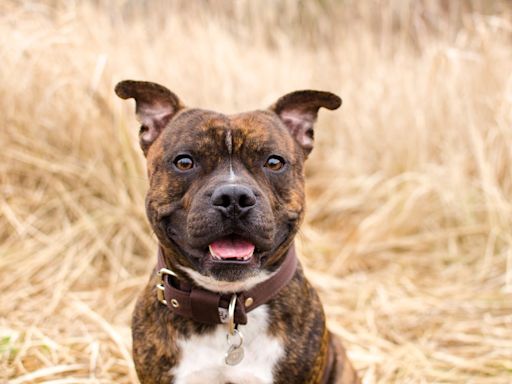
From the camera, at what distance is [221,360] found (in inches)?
108

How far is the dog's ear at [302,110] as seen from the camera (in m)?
3.19

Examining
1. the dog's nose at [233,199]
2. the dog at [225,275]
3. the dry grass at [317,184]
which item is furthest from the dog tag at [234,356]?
the dry grass at [317,184]

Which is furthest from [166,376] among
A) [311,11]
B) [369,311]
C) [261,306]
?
[311,11]

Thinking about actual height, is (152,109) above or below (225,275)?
above

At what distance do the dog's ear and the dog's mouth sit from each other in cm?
74

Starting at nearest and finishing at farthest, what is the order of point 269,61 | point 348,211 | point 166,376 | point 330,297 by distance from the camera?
point 166,376 < point 330,297 < point 348,211 < point 269,61

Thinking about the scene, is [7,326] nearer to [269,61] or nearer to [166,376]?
[166,376]

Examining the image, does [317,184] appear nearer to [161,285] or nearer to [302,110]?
[302,110]

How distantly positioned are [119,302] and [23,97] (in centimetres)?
161

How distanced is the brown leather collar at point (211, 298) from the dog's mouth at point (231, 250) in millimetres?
208

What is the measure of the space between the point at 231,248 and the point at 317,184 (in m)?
3.78

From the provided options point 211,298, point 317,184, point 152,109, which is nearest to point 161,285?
point 211,298

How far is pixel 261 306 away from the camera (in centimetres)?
288

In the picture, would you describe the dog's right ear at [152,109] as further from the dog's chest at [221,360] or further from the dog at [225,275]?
the dog's chest at [221,360]
